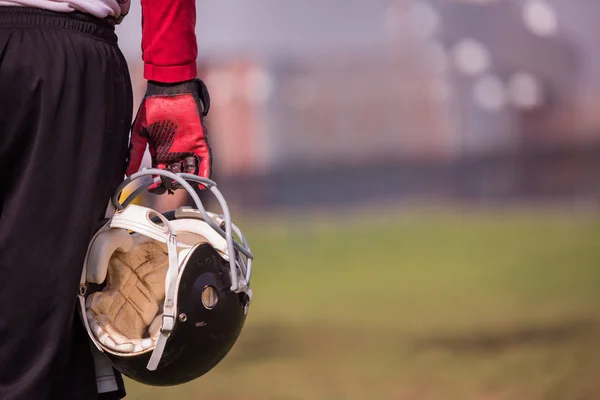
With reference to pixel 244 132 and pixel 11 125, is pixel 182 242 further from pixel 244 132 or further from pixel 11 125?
pixel 244 132

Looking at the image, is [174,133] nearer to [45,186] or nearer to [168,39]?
[168,39]

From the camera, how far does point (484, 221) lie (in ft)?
27.3

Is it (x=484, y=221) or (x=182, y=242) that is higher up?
(x=182, y=242)

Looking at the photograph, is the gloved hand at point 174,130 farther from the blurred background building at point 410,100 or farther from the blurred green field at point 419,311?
the blurred background building at point 410,100

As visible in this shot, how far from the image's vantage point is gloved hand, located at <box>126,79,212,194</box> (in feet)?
5.72

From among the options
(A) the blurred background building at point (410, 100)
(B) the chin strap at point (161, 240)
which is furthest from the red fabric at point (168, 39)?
(A) the blurred background building at point (410, 100)

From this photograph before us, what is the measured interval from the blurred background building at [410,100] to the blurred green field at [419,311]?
1.15ft

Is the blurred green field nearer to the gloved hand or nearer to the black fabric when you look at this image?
the gloved hand

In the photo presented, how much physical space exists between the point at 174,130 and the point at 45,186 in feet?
1.00

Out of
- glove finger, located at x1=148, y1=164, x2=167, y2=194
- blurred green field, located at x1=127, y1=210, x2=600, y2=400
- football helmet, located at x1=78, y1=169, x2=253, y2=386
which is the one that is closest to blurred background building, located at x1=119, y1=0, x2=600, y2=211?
blurred green field, located at x1=127, y1=210, x2=600, y2=400

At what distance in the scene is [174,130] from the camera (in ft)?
5.74

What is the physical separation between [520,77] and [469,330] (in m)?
4.08

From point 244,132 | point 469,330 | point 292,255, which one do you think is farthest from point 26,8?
point 244,132

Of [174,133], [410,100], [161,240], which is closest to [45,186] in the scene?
[161,240]
